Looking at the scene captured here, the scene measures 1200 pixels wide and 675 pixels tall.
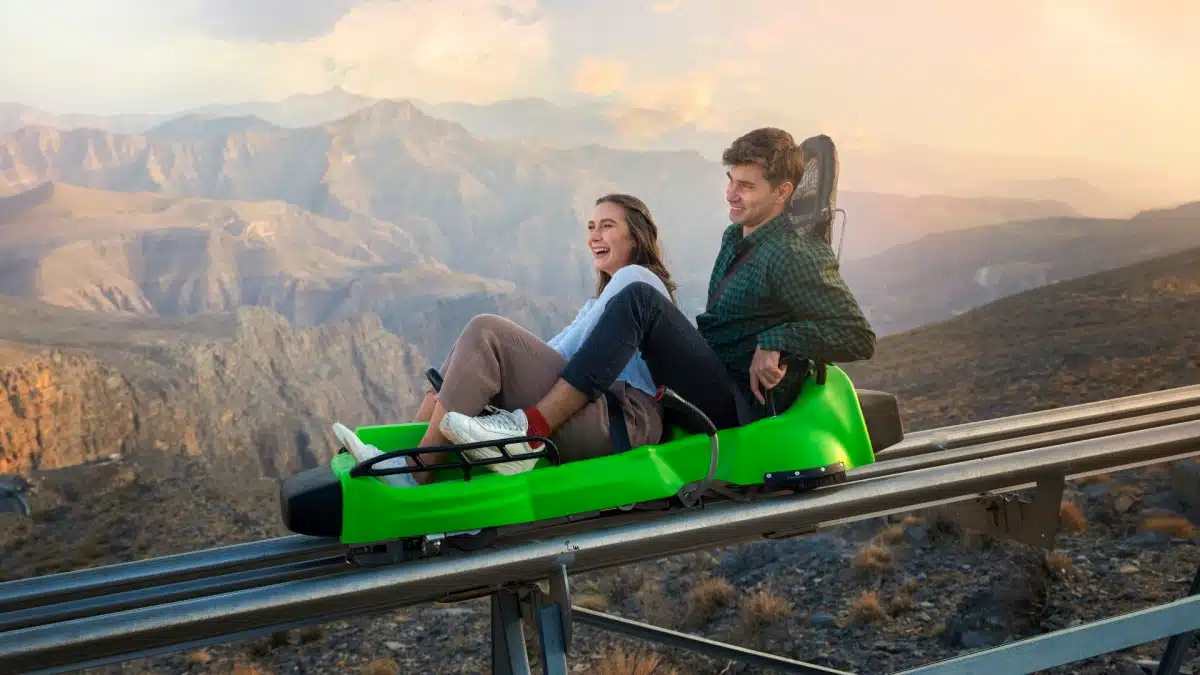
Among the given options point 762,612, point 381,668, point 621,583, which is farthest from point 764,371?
point 621,583

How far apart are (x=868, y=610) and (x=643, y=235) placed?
15.8ft

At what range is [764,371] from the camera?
3.36 metres

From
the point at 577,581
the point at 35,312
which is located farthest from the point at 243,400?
the point at 577,581

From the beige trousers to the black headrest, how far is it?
105 cm

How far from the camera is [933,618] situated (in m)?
7.15

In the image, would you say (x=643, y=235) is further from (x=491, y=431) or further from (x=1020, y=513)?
(x=1020, y=513)

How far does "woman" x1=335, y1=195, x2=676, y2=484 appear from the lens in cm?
309

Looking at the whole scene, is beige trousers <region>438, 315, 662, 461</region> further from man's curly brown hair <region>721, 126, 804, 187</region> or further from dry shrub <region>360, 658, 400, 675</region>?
dry shrub <region>360, 658, 400, 675</region>

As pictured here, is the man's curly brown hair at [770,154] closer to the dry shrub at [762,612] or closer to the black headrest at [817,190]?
the black headrest at [817,190]

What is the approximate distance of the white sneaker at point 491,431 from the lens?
2979mm

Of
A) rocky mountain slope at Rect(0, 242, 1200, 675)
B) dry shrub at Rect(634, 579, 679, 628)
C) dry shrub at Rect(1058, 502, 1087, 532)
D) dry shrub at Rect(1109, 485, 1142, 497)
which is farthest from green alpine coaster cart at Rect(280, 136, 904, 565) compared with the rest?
dry shrub at Rect(1109, 485, 1142, 497)

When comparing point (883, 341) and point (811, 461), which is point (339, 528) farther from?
point (883, 341)

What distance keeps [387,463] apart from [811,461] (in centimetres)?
145

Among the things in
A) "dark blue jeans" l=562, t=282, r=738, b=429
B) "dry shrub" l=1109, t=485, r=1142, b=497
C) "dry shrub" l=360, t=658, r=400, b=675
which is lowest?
"dry shrub" l=360, t=658, r=400, b=675
